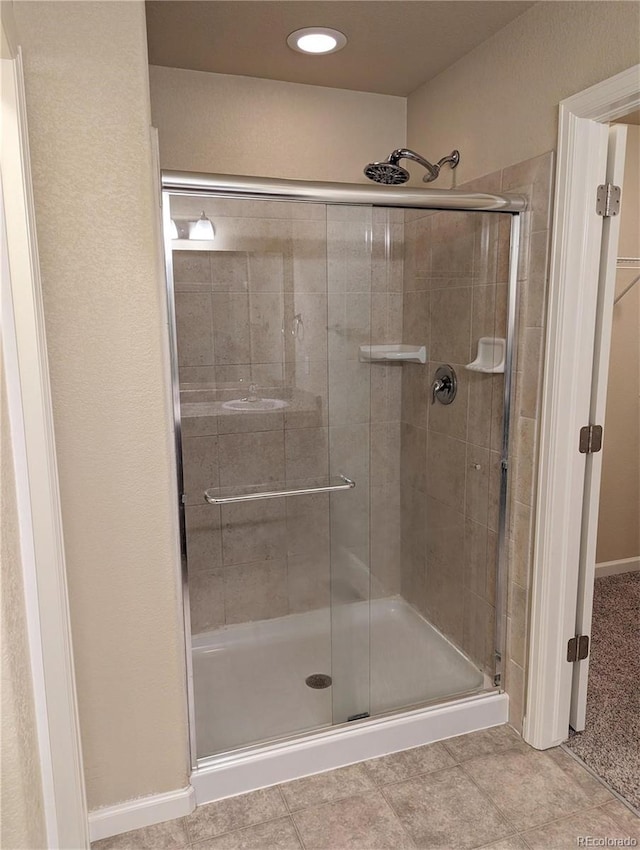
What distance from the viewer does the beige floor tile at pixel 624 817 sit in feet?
5.83

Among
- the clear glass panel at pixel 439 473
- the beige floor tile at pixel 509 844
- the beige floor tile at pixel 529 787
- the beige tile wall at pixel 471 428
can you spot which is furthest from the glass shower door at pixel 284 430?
the beige floor tile at pixel 509 844

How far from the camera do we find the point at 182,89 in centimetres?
245

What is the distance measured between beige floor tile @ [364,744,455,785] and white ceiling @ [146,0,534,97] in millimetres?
2390

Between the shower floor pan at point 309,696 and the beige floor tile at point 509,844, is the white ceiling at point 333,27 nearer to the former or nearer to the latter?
the shower floor pan at point 309,696

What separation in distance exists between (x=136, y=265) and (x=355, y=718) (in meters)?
1.61

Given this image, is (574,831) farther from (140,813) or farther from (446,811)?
(140,813)

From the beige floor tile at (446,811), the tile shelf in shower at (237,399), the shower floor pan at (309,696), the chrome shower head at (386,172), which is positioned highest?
the chrome shower head at (386,172)

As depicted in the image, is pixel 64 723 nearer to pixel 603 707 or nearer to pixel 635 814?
pixel 635 814

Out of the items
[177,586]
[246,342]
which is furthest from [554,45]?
[177,586]

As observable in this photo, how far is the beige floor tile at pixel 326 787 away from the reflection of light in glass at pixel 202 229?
1.73 metres

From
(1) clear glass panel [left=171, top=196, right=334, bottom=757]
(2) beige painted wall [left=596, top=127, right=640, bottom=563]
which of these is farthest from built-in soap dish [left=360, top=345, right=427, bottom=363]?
(2) beige painted wall [left=596, top=127, right=640, bottom=563]

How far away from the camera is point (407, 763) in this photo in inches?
82.0

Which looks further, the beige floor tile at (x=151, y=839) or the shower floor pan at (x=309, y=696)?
the shower floor pan at (x=309, y=696)

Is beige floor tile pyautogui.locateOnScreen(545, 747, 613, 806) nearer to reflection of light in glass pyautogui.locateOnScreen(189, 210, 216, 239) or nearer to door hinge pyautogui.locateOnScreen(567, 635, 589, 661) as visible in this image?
door hinge pyautogui.locateOnScreen(567, 635, 589, 661)
